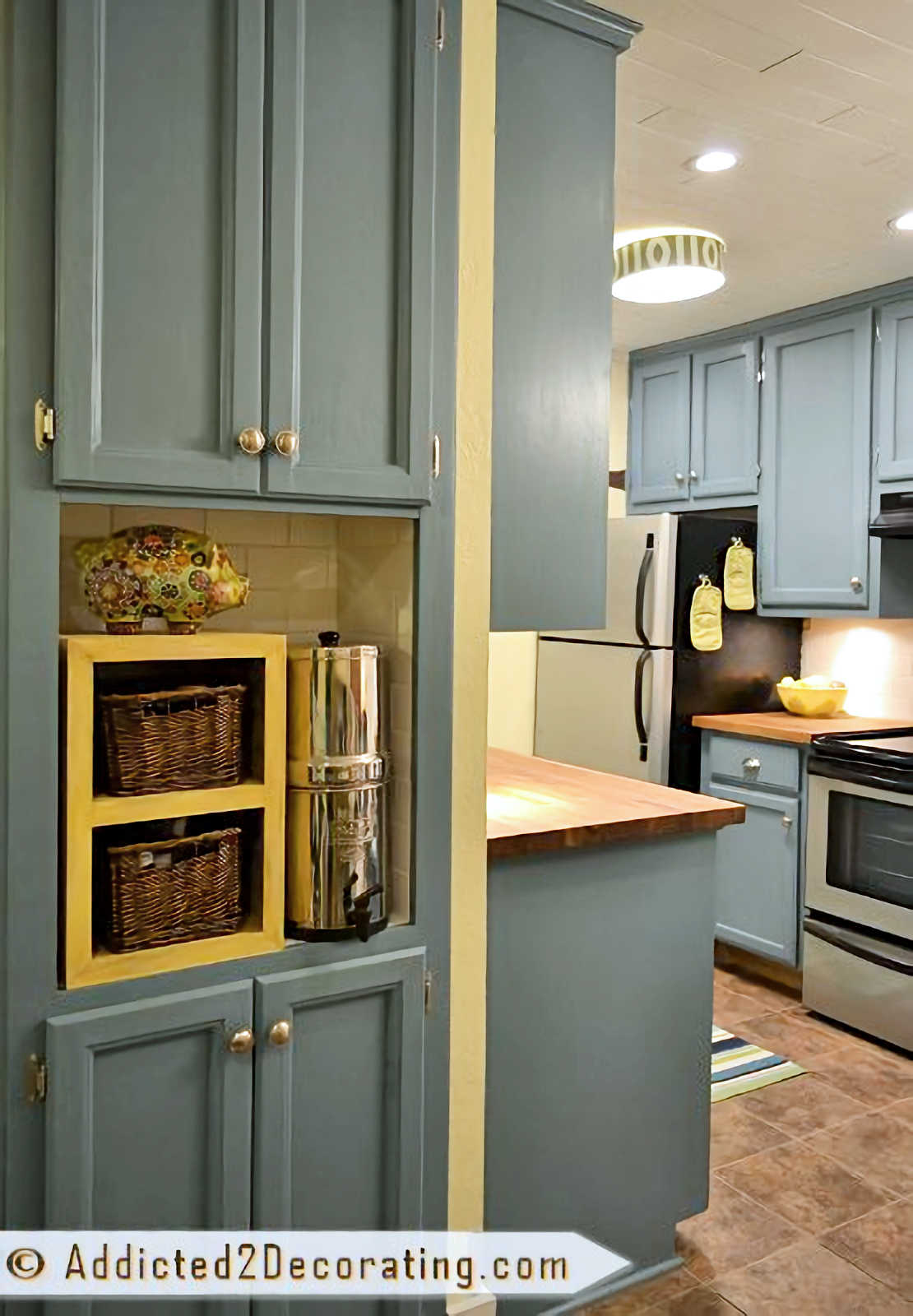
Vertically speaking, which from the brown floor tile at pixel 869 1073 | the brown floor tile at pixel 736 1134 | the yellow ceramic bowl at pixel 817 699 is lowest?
the brown floor tile at pixel 736 1134

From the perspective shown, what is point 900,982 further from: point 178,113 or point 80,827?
point 178,113

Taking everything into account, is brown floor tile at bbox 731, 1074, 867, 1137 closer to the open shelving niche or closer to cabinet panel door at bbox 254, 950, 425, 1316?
cabinet panel door at bbox 254, 950, 425, 1316

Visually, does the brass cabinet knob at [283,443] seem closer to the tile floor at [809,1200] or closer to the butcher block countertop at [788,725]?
the tile floor at [809,1200]

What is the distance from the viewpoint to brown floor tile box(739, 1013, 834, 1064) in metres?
3.46

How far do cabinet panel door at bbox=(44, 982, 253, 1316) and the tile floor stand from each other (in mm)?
968

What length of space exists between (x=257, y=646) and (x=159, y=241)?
589 millimetres

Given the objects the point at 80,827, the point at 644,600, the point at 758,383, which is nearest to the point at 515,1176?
the point at 80,827

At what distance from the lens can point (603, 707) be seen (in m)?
4.41

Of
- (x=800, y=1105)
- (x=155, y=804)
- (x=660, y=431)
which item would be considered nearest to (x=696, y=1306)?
(x=800, y=1105)

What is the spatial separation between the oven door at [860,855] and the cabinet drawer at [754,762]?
4.7 inches

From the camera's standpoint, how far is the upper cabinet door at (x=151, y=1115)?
1.50 meters

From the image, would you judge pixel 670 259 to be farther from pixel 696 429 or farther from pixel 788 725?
pixel 788 725

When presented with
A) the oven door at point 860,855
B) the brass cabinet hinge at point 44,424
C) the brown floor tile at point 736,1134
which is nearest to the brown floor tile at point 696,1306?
the brown floor tile at point 736,1134

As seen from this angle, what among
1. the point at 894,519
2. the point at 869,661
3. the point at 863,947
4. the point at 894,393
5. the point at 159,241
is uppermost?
the point at 894,393
